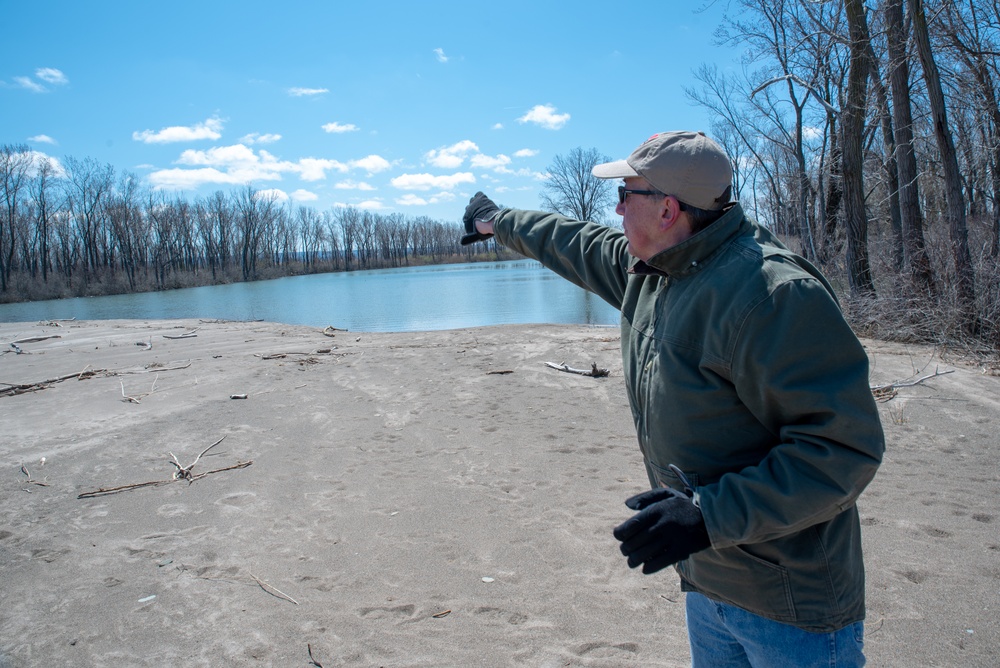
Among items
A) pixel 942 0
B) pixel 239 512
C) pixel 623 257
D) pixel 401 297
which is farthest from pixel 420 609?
pixel 401 297

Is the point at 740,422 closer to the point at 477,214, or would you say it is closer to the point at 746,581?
the point at 746,581

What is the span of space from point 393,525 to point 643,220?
11.6 feet

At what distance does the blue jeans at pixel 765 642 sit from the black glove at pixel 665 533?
0.93 ft

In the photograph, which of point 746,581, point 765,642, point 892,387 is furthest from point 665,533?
point 892,387

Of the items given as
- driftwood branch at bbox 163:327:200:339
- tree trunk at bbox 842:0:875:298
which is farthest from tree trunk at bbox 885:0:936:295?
driftwood branch at bbox 163:327:200:339

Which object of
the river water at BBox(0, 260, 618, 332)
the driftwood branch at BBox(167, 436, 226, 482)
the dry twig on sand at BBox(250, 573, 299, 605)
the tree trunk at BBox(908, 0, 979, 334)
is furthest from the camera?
the river water at BBox(0, 260, 618, 332)

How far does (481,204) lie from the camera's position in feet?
8.87

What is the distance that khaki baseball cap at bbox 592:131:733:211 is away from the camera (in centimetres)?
151

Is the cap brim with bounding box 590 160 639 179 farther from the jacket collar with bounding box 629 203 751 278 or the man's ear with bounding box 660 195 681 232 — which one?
the jacket collar with bounding box 629 203 751 278

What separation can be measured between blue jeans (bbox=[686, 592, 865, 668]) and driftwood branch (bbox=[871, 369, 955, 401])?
6.41m

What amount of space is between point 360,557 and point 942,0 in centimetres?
1218

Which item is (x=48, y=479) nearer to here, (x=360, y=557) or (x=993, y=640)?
(x=360, y=557)

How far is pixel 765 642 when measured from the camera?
1482mm

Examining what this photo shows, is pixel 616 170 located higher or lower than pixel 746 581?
higher
